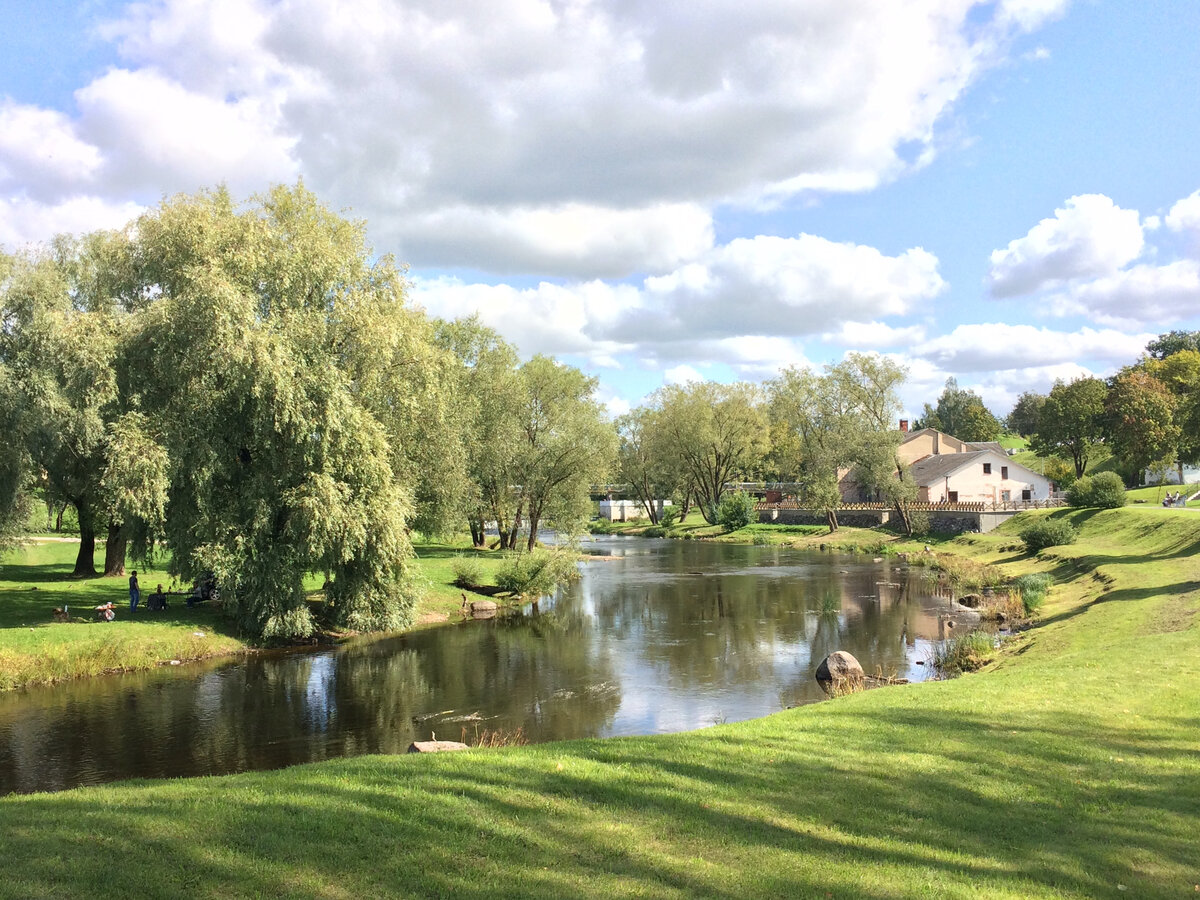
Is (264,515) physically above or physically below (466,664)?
above

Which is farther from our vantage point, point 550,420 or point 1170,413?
point 1170,413

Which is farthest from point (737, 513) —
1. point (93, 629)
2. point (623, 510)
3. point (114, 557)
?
point (93, 629)

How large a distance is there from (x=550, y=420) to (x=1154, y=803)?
Result: 4897 cm

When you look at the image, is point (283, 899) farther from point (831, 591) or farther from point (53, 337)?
point (831, 591)

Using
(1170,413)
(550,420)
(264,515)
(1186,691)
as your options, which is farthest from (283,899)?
(1170,413)

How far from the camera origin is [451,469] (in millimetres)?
40062

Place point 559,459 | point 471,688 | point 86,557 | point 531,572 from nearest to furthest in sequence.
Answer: point 471,688
point 86,557
point 531,572
point 559,459

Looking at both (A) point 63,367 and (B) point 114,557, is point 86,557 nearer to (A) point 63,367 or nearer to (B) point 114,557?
(B) point 114,557

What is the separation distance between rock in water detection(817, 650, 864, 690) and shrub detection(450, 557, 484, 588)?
21.6 metres

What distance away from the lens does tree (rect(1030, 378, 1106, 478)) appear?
265 feet

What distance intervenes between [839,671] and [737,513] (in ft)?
208

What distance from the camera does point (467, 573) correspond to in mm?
40594

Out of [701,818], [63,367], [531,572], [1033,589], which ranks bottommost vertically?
[1033,589]

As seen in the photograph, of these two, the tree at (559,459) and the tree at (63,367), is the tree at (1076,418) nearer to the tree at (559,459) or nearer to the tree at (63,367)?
the tree at (559,459)
